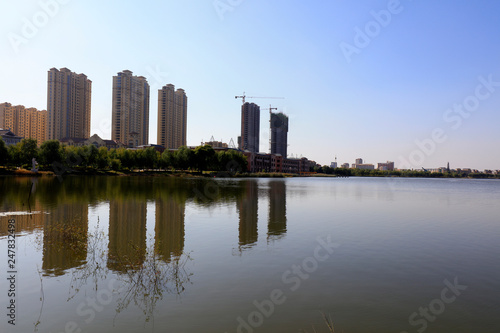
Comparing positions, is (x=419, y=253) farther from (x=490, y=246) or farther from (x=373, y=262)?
(x=490, y=246)

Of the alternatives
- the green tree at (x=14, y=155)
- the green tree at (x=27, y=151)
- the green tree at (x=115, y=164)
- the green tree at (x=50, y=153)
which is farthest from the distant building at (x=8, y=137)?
the green tree at (x=115, y=164)

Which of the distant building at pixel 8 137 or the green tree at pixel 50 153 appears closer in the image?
the green tree at pixel 50 153

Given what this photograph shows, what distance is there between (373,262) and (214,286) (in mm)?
8637

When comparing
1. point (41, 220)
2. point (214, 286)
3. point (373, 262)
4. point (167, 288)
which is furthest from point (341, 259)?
point (41, 220)

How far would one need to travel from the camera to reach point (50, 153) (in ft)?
352

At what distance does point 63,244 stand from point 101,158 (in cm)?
11386

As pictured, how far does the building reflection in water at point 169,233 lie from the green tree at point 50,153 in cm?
9537

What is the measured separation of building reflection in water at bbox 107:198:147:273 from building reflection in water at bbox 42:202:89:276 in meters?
1.43

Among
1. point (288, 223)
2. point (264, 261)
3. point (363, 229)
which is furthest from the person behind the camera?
point (288, 223)

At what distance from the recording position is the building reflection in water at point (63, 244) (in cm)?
1385

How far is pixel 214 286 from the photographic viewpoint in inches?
474

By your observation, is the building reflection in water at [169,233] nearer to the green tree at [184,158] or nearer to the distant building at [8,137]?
the green tree at [184,158]

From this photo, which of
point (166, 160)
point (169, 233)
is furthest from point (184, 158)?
point (169, 233)

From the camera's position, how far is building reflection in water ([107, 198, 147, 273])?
567 inches
